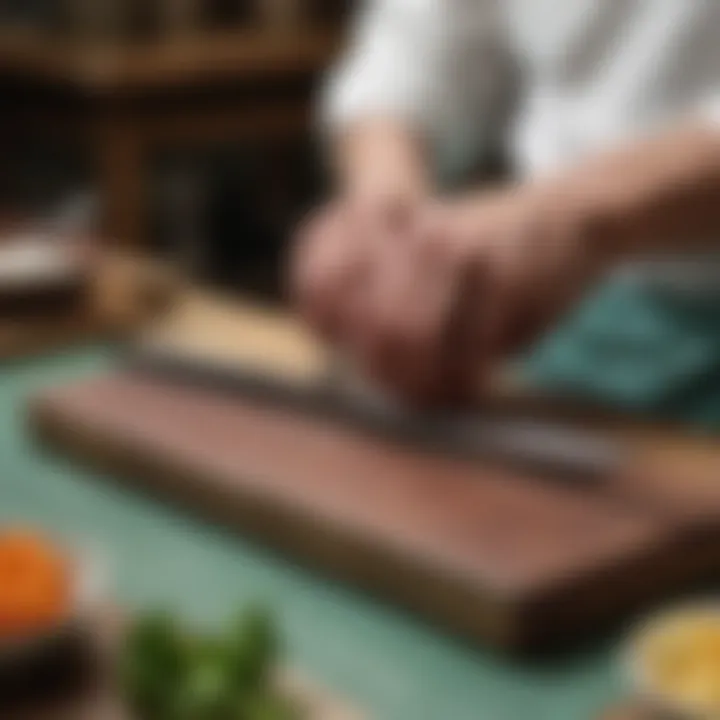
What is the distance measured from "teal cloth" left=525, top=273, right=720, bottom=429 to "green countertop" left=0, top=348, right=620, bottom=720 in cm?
28

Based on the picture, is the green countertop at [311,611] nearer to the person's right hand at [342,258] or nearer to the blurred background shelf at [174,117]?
the person's right hand at [342,258]

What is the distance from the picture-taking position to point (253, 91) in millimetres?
2383

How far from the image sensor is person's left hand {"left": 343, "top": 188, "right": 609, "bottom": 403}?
0.86m

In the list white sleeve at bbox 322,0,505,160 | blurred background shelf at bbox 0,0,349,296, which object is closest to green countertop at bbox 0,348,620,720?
white sleeve at bbox 322,0,505,160

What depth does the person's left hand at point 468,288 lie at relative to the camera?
2.82 feet

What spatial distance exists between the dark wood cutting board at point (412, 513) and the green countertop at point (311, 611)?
0.01 meters

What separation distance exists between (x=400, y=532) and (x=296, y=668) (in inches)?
4.5

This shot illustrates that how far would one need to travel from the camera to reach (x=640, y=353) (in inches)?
37.9

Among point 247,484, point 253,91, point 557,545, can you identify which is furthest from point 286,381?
point 253,91

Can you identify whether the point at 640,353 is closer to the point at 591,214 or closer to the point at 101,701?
the point at 591,214

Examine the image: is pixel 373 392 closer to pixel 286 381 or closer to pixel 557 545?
pixel 286 381

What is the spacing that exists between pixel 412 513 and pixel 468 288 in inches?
6.4

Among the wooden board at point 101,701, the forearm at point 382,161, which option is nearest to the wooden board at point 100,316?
the forearm at point 382,161

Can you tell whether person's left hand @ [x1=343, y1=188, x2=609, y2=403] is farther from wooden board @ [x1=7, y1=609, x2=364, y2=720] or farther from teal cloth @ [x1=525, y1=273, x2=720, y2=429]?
wooden board @ [x1=7, y1=609, x2=364, y2=720]
